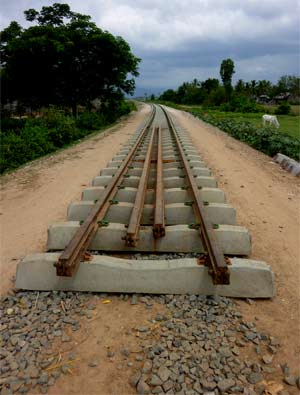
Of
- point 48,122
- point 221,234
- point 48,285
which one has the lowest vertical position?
A: point 48,285

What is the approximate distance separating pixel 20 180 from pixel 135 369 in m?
6.79

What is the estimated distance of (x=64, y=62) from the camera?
23.6m

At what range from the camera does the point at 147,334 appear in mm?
2727

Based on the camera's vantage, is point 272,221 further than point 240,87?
No

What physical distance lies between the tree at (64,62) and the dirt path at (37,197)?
14330 mm

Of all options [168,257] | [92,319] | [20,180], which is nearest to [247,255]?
[168,257]

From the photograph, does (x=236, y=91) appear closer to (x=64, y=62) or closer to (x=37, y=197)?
(x=64, y=62)

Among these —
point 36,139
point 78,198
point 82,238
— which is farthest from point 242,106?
point 82,238

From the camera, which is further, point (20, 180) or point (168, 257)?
point (20, 180)

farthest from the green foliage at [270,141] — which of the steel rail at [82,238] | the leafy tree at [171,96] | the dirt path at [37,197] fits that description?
the leafy tree at [171,96]

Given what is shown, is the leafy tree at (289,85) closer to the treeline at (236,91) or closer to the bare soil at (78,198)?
the treeline at (236,91)

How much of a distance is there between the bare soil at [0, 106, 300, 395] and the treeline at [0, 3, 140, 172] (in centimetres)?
1212

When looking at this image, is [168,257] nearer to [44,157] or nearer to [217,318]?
[217,318]

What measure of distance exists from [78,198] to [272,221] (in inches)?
137
